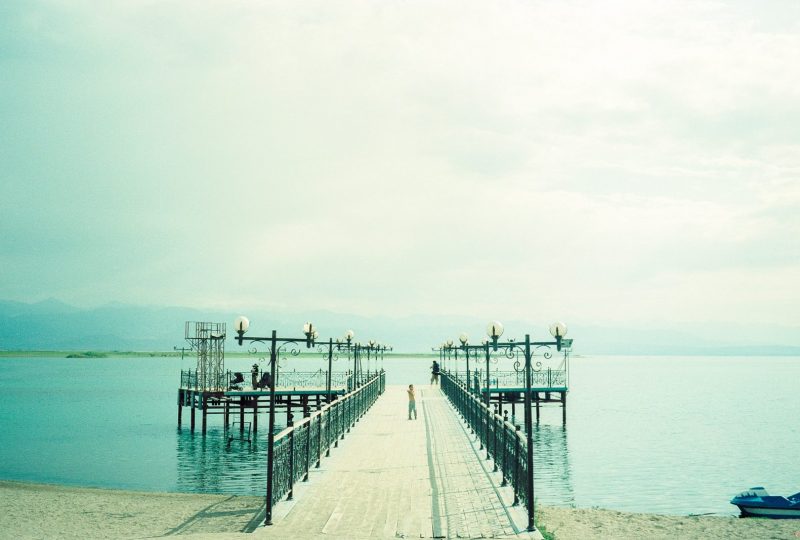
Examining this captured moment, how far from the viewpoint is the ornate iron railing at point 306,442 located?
1241 centimetres

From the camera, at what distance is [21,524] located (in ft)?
60.2

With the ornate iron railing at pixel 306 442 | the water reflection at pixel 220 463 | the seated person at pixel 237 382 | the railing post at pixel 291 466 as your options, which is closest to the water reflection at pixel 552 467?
the ornate iron railing at pixel 306 442

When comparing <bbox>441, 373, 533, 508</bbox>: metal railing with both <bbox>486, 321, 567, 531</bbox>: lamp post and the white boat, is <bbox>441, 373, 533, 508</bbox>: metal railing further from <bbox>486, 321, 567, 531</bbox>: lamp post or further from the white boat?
the white boat

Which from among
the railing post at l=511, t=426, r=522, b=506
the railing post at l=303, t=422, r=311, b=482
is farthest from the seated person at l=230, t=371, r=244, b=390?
the railing post at l=511, t=426, r=522, b=506

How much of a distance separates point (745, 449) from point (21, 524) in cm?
4144

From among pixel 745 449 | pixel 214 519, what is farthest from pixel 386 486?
pixel 745 449

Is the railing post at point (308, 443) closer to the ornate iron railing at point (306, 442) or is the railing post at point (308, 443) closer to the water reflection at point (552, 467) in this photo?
the ornate iron railing at point (306, 442)

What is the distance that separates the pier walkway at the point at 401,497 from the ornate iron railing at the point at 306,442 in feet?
1.00

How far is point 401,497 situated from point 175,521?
25.7ft

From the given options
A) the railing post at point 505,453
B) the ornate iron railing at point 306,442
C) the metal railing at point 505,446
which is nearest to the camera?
the metal railing at point 505,446

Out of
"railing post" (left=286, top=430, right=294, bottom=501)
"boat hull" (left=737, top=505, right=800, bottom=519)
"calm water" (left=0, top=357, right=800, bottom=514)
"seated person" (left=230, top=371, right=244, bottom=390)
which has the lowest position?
"calm water" (left=0, top=357, right=800, bottom=514)

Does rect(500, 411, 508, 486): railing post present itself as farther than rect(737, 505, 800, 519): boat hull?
No

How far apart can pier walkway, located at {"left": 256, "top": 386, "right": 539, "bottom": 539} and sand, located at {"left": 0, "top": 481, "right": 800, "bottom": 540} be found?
2347 millimetres

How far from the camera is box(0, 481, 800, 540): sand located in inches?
676
